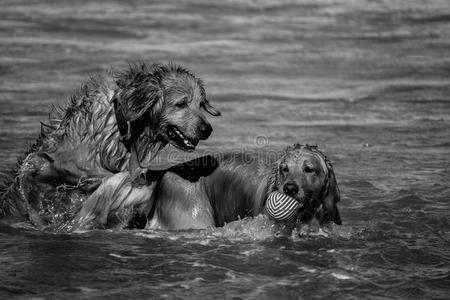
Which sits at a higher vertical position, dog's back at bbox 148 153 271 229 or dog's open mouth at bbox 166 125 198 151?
dog's open mouth at bbox 166 125 198 151

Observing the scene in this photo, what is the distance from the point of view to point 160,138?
862 centimetres

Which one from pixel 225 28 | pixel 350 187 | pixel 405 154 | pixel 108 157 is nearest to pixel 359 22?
pixel 225 28

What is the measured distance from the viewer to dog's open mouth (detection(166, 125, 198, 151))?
846 centimetres

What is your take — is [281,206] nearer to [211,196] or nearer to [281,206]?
[281,206]

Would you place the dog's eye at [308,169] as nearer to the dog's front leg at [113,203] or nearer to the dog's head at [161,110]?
the dog's head at [161,110]

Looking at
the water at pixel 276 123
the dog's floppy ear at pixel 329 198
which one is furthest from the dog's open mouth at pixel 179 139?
the dog's floppy ear at pixel 329 198

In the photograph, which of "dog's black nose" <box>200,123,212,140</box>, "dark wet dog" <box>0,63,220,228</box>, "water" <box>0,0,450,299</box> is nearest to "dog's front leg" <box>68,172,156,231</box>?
"dark wet dog" <box>0,63,220,228</box>

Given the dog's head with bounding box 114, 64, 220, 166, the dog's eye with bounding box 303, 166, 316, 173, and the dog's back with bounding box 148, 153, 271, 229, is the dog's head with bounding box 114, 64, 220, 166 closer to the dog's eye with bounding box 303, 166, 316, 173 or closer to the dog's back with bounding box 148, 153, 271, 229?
the dog's back with bounding box 148, 153, 271, 229

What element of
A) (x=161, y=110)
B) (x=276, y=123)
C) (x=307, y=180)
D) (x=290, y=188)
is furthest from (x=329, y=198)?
(x=276, y=123)

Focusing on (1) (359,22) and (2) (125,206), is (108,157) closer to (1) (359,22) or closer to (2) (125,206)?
(2) (125,206)

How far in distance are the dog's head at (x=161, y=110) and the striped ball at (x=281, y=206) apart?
1.00m

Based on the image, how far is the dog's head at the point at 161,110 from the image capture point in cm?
843

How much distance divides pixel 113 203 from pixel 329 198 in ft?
6.45

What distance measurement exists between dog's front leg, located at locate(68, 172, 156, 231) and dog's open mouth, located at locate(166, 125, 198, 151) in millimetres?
427
